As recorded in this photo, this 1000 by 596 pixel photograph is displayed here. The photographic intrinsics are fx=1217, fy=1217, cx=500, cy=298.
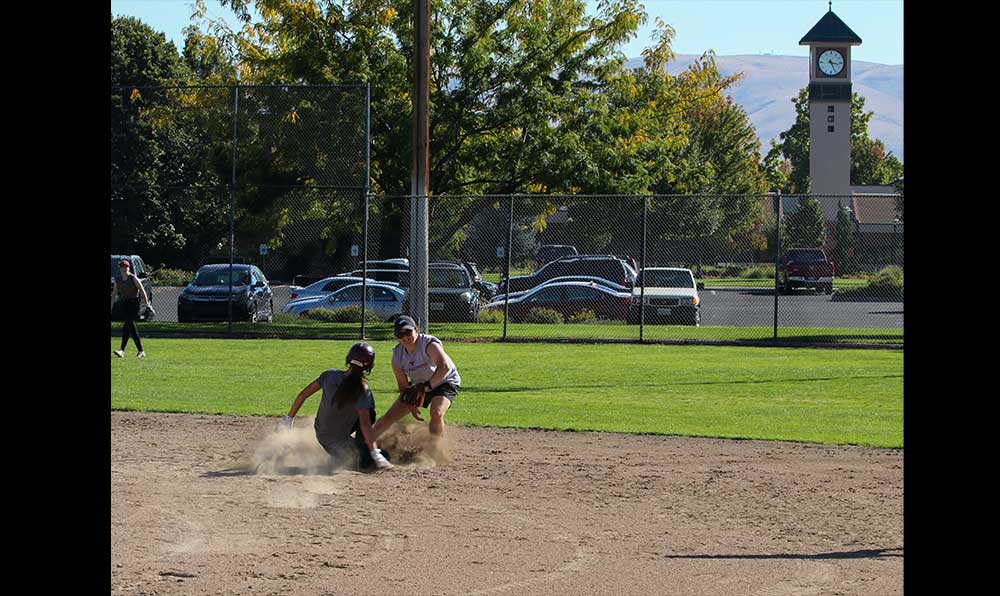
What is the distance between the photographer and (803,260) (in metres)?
42.3

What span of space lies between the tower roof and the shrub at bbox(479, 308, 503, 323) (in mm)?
82805

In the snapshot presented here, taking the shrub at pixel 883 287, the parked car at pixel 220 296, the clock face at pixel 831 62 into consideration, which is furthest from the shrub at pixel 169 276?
the clock face at pixel 831 62

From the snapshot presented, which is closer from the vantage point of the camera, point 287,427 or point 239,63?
point 287,427

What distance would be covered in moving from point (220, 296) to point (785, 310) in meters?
15.7

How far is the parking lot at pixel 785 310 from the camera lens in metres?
30.3

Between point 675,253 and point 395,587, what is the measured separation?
126ft

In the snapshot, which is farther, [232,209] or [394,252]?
[394,252]

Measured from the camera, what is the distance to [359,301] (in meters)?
29.3

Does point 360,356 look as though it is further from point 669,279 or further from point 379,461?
point 669,279

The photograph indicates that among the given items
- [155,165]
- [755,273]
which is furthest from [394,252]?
[755,273]

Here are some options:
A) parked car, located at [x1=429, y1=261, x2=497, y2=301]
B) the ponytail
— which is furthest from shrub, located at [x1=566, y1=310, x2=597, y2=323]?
the ponytail
